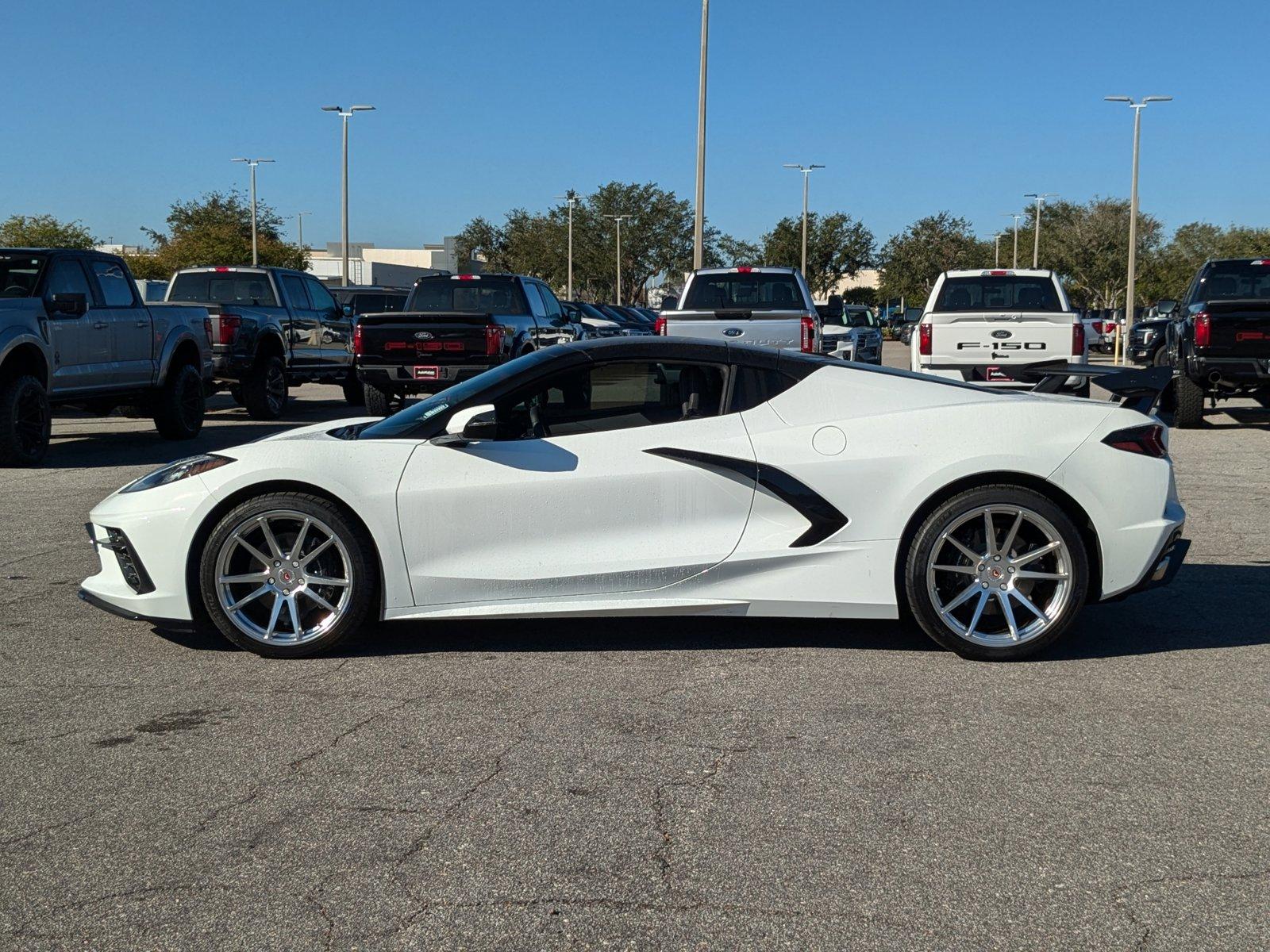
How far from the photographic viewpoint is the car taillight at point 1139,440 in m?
5.69

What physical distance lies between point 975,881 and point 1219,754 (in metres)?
1.47

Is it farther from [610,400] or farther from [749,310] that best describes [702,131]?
[610,400]

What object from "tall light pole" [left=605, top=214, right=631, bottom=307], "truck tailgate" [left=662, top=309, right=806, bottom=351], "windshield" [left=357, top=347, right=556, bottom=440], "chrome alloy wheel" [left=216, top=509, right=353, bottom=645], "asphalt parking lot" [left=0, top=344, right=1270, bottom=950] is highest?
"tall light pole" [left=605, top=214, right=631, bottom=307]

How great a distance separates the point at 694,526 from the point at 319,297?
15.7 meters

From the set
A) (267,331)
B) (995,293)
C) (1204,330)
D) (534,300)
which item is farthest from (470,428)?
(534,300)

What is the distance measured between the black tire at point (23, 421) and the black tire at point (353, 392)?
7974 millimetres

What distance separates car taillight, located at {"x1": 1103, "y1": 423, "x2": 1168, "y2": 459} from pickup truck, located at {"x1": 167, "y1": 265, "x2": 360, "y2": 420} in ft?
43.7

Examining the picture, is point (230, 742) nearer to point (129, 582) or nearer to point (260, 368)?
point (129, 582)

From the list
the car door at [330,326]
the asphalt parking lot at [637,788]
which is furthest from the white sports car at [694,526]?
the car door at [330,326]

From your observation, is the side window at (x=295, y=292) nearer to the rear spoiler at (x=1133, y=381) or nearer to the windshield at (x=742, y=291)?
the windshield at (x=742, y=291)

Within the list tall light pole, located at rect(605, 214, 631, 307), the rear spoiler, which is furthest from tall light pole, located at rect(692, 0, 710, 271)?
tall light pole, located at rect(605, 214, 631, 307)

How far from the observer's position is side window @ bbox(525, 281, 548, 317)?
18844 millimetres

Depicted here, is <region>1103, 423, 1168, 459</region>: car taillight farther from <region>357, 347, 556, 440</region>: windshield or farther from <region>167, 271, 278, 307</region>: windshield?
<region>167, 271, 278, 307</region>: windshield

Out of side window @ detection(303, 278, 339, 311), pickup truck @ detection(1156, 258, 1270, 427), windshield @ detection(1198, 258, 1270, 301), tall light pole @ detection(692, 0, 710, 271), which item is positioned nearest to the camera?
pickup truck @ detection(1156, 258, 1270, 427)
